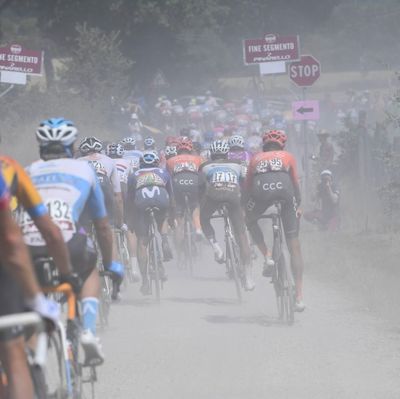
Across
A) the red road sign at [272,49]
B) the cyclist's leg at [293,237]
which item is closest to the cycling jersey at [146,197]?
the cyclist's leg at [293,237]

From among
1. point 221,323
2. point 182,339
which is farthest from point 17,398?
point 221,323

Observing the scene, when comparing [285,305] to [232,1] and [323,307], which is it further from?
[232,1]

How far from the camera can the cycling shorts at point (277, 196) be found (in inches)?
490

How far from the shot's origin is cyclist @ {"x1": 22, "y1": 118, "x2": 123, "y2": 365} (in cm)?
730

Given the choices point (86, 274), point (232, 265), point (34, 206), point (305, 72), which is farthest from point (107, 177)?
point (305, 72)

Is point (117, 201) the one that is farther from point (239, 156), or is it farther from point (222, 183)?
point (239, 156)

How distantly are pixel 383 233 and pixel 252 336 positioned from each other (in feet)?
25.1

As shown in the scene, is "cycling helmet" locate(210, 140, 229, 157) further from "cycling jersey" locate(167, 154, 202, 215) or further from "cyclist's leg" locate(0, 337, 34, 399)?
"cyclist's leg" locate(0, 337, 34, 399)

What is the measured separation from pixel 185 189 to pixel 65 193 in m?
10.1

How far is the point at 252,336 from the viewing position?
1167 cm

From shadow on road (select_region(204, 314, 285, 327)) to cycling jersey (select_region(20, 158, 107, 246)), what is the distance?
5.16 meters

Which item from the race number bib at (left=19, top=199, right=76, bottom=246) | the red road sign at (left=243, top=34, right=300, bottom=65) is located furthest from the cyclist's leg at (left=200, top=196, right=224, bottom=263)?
the red road sign at (left=243, top=34, right=300, bottom=65)

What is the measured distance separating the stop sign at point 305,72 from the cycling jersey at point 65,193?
1600cm

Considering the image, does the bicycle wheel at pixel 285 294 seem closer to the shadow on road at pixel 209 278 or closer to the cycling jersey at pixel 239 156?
the shadow on road at pixel 209 278
